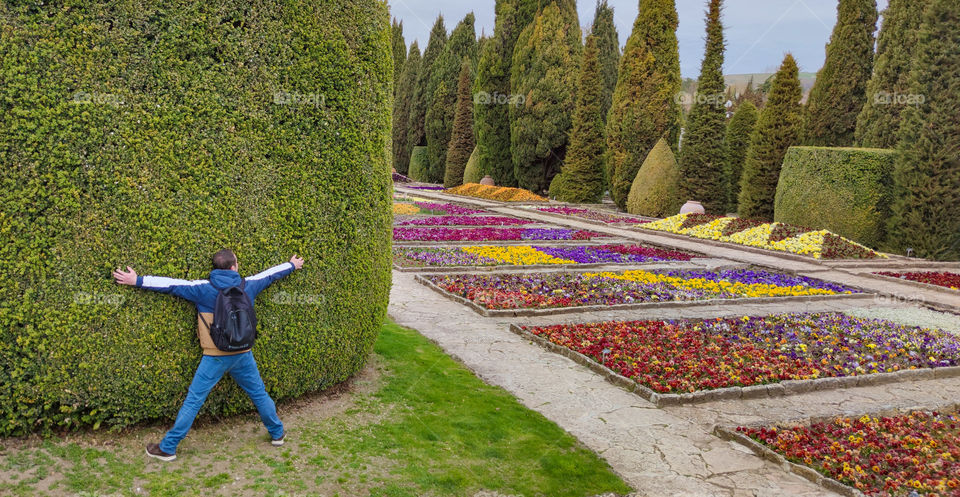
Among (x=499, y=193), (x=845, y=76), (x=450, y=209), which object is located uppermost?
(x=845, y=76)

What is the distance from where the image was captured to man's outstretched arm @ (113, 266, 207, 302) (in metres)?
4.22

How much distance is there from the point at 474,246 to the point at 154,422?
10.3 metres

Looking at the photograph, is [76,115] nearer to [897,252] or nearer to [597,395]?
[597,395]

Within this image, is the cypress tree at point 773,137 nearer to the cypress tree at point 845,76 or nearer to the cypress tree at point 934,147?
the cypress tree at point 845,76

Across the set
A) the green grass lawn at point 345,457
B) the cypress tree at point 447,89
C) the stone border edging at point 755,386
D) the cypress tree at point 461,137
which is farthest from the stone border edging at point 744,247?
the cypress tree at point 447,89

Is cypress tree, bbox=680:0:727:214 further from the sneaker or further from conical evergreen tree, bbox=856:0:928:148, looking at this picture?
the sneaker

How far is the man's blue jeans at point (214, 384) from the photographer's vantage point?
4180 millimetres

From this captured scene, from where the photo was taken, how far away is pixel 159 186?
4367mm

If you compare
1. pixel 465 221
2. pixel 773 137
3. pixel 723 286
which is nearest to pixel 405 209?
pixel 465 221

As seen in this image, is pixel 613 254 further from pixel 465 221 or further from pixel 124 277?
pixel 124 277

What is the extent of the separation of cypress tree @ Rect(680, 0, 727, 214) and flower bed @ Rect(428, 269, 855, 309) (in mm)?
9704

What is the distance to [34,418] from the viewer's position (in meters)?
4.25

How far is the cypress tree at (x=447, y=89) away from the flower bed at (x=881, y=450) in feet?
115

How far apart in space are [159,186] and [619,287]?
24.1 feet
